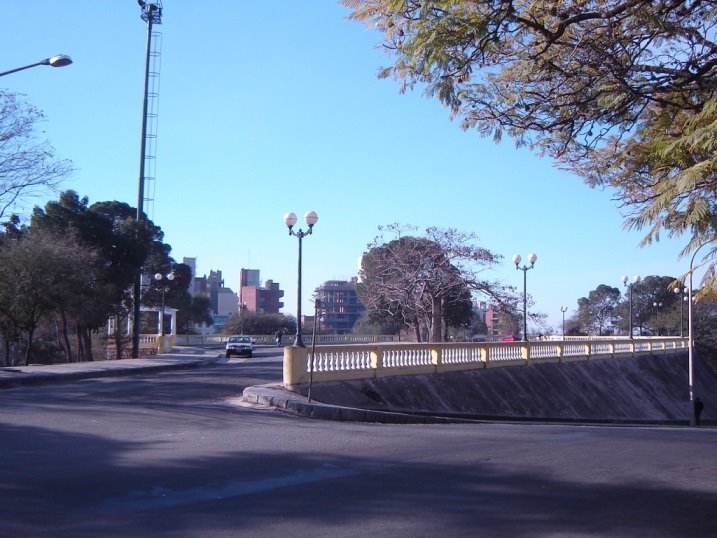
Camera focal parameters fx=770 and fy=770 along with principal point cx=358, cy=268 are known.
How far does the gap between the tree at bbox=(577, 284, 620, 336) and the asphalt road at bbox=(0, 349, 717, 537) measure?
275ft

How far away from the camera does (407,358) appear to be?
76.2 ft

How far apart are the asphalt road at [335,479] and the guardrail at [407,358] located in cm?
495

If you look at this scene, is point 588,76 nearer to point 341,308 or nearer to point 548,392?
point 548,392

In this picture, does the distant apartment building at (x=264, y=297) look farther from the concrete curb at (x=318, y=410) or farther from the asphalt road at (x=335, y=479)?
the asphalt road at (x=335, y=479)

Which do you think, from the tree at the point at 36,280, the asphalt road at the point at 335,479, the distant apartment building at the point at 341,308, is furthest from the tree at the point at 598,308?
the asphalt road at the point at 335,479

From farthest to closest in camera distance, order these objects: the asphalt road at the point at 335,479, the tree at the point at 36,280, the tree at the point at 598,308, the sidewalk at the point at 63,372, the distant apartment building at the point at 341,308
Result: the distant apartment building at the point at 341,308 → the tree at the point at 598,308 → the tree at the point at 36,280 → the sidewalk at the point at 63,372 → the asphalt road at the point at 335,479

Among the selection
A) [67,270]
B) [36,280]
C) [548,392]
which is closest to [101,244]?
[67,270]

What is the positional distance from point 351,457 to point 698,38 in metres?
7.40

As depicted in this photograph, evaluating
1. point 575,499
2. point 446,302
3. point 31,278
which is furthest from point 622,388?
point 575,499

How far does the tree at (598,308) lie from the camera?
311ft

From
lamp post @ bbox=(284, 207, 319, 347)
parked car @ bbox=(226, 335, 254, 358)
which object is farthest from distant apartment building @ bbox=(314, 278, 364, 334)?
lamp post @ bbox=(284, 207, 319, 347)

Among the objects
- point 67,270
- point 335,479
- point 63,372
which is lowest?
point 335,479

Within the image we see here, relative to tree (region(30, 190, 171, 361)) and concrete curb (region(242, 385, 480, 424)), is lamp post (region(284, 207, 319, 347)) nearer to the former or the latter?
concrete curb (region(242, 385, 480, 424))

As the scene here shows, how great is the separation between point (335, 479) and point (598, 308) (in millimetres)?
93341
